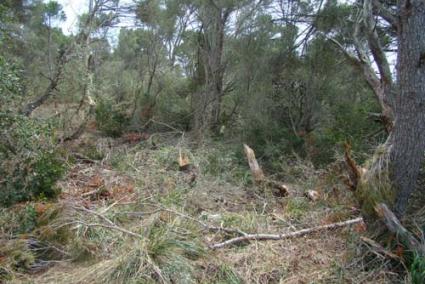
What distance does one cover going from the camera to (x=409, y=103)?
3.87 metres

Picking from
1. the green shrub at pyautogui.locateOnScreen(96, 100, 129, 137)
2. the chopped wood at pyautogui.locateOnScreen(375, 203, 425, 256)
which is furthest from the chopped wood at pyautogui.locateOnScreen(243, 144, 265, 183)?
the green shrub at pyautogui.locateOnScreen(96, 100, 129, 137)

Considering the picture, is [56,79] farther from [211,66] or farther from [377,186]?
[377,186]

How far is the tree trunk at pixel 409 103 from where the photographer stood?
373 cm

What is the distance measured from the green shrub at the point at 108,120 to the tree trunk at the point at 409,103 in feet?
24.8

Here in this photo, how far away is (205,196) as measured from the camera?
620 cm

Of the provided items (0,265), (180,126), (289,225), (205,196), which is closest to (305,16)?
(180,126)

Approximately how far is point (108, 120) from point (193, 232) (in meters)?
6.59

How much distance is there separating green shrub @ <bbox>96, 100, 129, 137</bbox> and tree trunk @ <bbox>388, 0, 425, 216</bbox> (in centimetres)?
755

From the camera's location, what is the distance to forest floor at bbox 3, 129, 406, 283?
3.74m

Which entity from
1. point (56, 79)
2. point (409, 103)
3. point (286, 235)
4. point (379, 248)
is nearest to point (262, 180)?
point (286, 235)

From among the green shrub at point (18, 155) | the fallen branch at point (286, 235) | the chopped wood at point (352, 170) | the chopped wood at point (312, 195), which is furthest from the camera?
the chopped wood at point (312, 195)

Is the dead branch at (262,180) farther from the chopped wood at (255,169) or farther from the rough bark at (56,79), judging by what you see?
the rough bark at (56,79)

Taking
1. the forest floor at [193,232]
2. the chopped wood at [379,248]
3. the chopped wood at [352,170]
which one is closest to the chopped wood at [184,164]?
the forest floor at [193,232]

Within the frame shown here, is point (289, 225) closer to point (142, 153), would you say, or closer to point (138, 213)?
point (138, 213)
